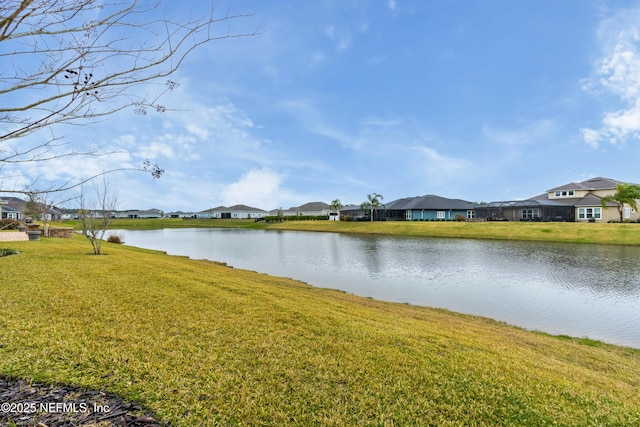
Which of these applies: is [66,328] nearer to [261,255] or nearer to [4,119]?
[4,119]

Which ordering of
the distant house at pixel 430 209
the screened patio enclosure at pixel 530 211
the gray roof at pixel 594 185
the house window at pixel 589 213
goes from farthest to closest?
the distant house at pixel 430 209, the gray roof at pixel 594 185, the screened patio enclosure at pixel 530 211, the house window at pixel 589 213

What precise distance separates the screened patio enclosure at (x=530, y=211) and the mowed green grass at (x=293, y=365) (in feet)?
153

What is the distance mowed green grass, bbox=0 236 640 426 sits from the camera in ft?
10.3

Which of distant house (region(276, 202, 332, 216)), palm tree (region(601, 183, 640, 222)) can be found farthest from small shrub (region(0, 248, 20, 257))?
distant house (region(276, 202, 332, 216))

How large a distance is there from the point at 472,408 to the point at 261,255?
21527 millimetres

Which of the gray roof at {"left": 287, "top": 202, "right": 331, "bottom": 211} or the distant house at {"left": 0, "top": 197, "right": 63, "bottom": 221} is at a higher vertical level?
the gray roof at {"left": 287, "top": 202, "right": 331, "bottom": 211}

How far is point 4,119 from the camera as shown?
81.2 inches

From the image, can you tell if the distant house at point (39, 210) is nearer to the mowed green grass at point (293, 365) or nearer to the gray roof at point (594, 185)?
the mowed green grass at point (293, 365)

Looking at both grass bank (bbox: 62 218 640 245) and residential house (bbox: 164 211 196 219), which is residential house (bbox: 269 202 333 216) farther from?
residential house (bbox: 164 211 196 219)

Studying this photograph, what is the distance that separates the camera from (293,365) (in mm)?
3879

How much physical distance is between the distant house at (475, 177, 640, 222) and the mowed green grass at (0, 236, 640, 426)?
47081 mm

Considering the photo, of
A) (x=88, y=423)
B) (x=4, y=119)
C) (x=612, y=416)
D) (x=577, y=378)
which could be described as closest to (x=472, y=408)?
(x=612, y=416)

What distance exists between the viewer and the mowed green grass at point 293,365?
10.3 ft

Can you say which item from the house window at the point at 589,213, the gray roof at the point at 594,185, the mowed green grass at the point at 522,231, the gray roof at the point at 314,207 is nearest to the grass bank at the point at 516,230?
the mowed green grass at the point at 522,231
